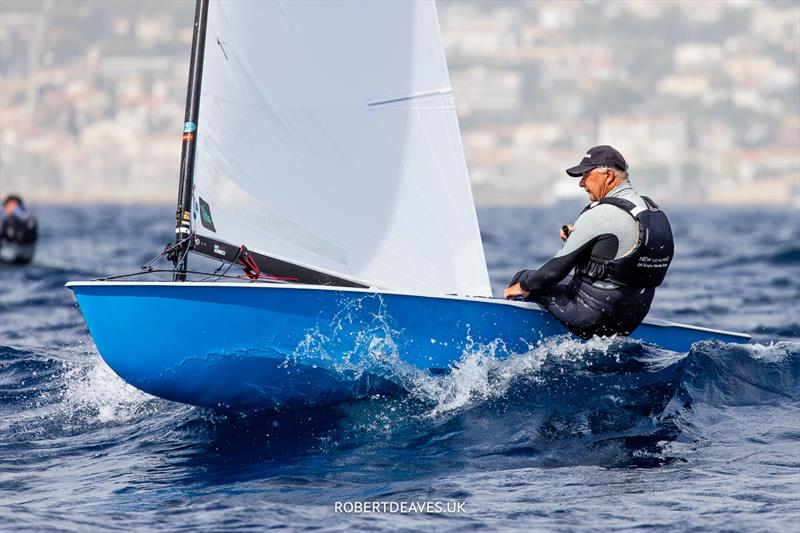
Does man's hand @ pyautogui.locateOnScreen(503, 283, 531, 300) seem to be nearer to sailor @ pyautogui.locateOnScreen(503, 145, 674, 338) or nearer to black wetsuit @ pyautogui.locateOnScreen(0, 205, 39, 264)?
sailor @ pyautogui.locateOnScreen(503, 145, 674, 338)

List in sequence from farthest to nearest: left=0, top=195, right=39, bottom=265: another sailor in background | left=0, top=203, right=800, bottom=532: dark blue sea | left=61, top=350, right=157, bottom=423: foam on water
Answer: left=0, top=195, right=39, bottom=265: another sailor in background
left=61, top=350, right=157, bottom=423: foam on water
left=0, top=203, right=800, bottom=532: dark blue sea

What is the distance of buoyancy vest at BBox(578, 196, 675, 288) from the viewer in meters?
5.00

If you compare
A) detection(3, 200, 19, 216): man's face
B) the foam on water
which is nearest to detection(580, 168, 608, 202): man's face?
the foam on water

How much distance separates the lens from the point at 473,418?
5.09 m

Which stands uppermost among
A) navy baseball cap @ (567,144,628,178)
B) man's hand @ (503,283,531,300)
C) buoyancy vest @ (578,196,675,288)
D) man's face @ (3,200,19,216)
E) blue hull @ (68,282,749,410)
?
man's face @ (3,200,19,216)

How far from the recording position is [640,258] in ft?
16.4

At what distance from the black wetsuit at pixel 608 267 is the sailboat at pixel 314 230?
0.50 feet

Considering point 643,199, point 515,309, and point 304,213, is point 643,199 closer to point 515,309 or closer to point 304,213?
point 515,309

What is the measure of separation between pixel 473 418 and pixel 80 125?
323 feet

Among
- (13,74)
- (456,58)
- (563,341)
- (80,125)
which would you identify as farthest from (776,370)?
(456,58)

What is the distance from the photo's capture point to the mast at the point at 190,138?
16.7 feet

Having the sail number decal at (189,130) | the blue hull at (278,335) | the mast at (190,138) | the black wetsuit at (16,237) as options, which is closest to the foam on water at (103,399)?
the blue hull at (278,335)

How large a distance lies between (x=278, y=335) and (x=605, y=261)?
1.49 metres

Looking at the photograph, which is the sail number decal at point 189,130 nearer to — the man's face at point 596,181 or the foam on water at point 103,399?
the foam on water at point 103,399
